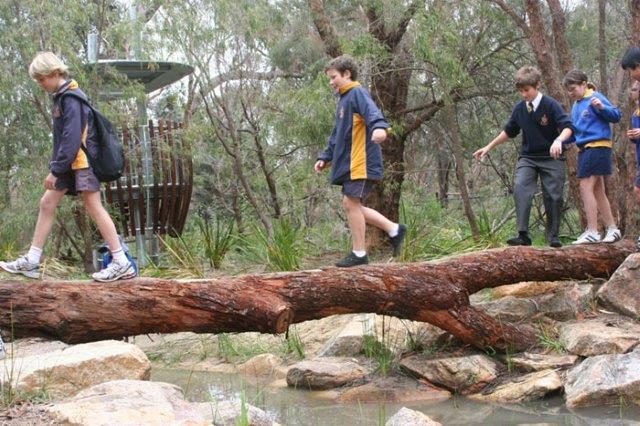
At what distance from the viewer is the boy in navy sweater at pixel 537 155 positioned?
735 cm

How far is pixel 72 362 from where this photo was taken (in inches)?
217

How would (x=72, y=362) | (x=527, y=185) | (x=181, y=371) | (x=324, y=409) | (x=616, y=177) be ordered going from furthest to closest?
(x=616, y=177), (x=181, y=371), (x=527, y=185), (x=324, y=409), (x=72, y=362)

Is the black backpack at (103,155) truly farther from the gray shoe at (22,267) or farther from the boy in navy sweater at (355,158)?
the boy in navy sweater at (355,158)

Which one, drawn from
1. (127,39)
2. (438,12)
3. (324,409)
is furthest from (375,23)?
(324,409)

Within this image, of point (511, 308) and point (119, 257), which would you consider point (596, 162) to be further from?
point (119, 257)

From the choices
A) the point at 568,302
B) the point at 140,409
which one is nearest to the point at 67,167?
the point at 140,409

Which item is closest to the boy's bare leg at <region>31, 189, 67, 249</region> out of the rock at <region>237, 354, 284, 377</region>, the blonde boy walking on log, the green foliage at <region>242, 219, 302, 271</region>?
the blonde boy walking on log

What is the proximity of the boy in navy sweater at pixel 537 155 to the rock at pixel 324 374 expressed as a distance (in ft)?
6.02

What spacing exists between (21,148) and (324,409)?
8.65m

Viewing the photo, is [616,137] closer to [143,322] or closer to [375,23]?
[375,23]

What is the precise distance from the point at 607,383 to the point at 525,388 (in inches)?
25.8

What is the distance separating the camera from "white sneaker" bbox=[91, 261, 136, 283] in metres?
5.85

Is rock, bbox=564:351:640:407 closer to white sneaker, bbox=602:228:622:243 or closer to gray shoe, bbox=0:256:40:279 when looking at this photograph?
white sneaker, bbox=602:228:622:243

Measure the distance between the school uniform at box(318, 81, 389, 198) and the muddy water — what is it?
168 cm
